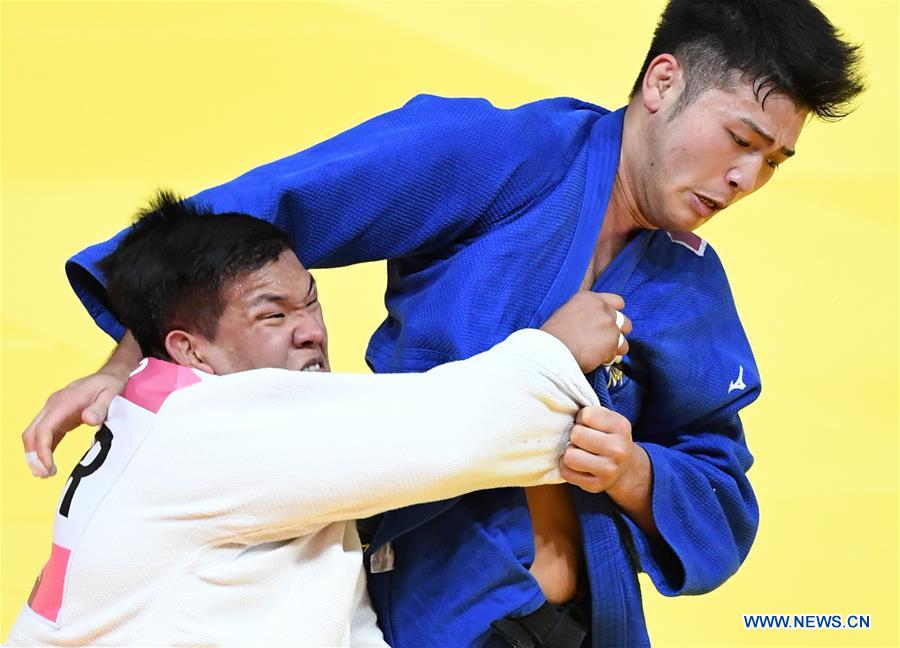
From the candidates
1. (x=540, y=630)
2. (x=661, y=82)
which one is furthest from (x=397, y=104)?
(x=540, y=630)

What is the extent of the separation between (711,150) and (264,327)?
627mm

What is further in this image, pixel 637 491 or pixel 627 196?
pixel 627 196

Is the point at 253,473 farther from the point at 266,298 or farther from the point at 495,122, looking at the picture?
the point at 495,122

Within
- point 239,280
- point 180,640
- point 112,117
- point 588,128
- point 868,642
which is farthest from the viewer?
point 112,117

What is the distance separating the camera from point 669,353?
5.42 ft

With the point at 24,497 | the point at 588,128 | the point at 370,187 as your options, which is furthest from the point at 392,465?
the point at 24,497

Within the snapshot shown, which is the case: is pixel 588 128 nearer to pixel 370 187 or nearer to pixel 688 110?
pixel 688 110

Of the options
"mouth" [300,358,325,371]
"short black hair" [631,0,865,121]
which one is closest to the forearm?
"mouth" [300,358,325,371]

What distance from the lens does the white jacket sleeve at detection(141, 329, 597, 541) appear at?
4.38 feet

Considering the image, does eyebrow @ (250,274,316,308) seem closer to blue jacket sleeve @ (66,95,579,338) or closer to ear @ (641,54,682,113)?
blue jacket sleeve @ (66,95,579,338)

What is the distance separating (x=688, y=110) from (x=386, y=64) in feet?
4.44

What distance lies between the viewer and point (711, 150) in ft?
5.51

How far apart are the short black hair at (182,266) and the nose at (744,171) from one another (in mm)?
585

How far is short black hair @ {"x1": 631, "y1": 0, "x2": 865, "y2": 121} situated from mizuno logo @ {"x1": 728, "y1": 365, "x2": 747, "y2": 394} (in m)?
0.35
